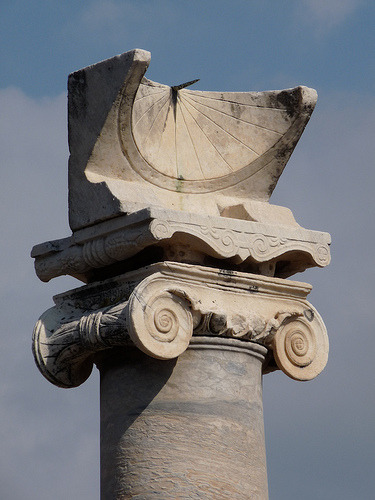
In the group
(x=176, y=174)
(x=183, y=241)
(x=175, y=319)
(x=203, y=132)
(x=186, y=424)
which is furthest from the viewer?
(x=203, y=132)

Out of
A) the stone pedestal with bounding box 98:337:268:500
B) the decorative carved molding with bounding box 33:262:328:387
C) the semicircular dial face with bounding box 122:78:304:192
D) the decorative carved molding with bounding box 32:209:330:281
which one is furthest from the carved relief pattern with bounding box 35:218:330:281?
the semicircular dial face with bounding box 122:78:304:192

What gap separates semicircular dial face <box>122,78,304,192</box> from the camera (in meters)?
14.0

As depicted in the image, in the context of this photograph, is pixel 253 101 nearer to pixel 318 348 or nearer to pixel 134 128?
pixel 134 128

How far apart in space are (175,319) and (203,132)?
2.56 metres

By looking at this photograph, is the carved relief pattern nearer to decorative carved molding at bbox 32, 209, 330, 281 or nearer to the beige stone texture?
decorative carved molding at bbox 32, 209, 330, 281

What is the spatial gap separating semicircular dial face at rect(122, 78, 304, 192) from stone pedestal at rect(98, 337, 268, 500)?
1.97 metres

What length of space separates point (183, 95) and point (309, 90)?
4.39 feet

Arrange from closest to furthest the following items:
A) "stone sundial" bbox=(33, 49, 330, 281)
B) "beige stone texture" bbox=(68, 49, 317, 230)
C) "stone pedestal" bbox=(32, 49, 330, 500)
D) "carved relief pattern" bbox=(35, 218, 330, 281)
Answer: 1. "stone pedestal" bbox=(32, 49, 330, 500)
2. "carved relief pattern" bbox=(35, 218, 330, 281)
3. "stone sundial" bbox=(33, 49, 330, 281)
4. "beige stone texture" bbox=(68, 49, 317, 230)

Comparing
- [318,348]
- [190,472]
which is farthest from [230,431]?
[318,348]

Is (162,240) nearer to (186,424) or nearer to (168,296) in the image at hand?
(168,296)

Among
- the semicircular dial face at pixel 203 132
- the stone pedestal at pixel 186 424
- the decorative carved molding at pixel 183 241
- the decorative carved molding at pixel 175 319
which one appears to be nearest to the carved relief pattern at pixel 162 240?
the decorative carved molding at pixel 183 241

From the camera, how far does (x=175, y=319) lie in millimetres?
12781

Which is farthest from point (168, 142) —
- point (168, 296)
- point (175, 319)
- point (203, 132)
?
point (175, 319)

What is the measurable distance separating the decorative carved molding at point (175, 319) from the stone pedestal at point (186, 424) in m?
0.25
